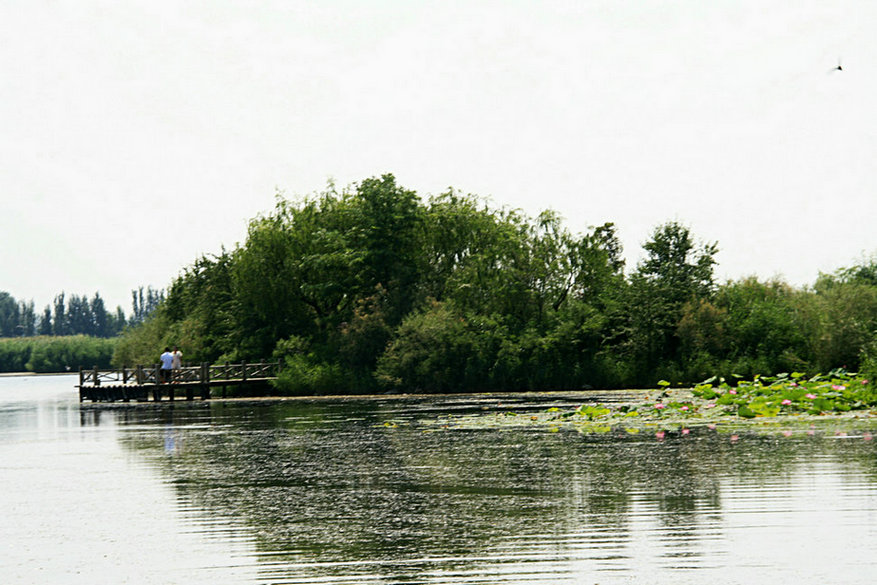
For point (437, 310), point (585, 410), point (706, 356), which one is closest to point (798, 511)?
point (585, 410)

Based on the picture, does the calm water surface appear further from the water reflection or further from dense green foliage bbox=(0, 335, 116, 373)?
dense green foliage bbox=(0, 335, 116, 373)

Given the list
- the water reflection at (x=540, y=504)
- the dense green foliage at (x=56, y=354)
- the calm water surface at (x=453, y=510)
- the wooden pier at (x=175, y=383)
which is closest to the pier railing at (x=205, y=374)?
the wooden pier at (x=175, y=383)

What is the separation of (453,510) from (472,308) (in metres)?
49.9

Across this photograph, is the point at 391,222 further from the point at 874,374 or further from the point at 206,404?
the point at 874,374

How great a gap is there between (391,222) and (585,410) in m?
38.9

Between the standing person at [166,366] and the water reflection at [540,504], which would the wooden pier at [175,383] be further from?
the water reflection at [540,504]

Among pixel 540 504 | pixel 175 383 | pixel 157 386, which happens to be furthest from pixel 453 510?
pixel 175 383

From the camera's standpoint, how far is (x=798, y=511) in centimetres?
1357

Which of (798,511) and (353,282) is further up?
(353,282)

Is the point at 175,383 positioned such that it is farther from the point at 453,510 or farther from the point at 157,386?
the point at 453,510

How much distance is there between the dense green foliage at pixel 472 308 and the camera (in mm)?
52719

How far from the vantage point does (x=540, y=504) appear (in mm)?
15141

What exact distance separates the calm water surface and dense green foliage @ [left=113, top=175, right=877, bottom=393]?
91.7 ft

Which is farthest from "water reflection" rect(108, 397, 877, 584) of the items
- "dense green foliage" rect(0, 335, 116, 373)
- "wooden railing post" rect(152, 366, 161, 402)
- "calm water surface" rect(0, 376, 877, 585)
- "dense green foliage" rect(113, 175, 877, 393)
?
"dense green foliage" rect(0, 335, 116, 373)
